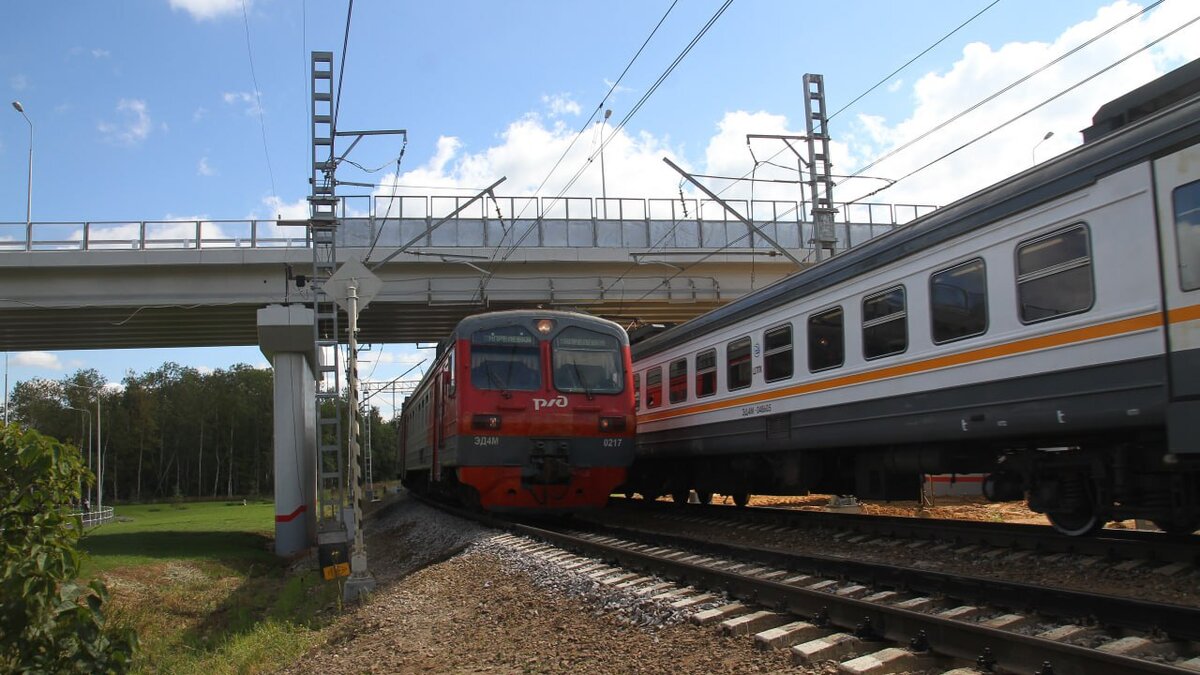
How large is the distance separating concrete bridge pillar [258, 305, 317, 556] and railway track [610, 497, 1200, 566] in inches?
425

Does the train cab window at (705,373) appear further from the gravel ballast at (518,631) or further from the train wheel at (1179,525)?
the train wheel at (1179,525)

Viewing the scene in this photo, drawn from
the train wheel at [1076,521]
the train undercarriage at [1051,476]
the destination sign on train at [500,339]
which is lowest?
the train wheel at [1076,521]

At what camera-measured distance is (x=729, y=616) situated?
598 centimetres

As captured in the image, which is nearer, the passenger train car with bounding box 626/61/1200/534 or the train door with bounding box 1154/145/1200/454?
the train door with bounding box 1154/145/1200/454

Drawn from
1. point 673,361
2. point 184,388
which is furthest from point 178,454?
point 673,361

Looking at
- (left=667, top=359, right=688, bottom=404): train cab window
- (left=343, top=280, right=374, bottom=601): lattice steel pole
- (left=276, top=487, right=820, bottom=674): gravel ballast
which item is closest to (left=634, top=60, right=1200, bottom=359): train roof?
(left=667, top=359, right=688, bottom=404): train cab window

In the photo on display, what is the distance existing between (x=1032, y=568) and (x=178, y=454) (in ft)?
304

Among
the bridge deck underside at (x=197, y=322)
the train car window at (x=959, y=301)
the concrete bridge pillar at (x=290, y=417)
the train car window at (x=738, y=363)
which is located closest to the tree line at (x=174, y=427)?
the bridge deck underside at (x=197, y=322)

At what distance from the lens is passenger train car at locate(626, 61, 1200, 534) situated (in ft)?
20.0

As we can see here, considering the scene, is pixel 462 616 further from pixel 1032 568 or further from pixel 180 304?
pixel 180 304

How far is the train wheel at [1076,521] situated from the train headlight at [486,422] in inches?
302

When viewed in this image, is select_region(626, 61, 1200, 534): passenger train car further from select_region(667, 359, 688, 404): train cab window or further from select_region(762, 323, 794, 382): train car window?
select_region(667, 359, 688, 404): train cab window

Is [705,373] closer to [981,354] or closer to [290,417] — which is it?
[981,354]

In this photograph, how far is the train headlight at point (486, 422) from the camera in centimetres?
1317
